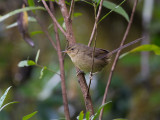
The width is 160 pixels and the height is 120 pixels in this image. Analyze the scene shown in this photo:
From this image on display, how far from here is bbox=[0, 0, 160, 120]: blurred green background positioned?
11.5 ft

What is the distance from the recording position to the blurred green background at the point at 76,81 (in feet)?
11.5

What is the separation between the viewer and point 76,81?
388 cm

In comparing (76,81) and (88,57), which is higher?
(88,57)

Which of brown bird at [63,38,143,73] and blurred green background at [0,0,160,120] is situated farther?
blurred green background at [0,0,160,120]

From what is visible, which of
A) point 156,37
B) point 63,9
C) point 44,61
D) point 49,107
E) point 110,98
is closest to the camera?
point 63,9

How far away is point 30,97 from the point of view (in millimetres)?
3496

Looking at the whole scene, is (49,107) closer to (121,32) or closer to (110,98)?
(110,98)

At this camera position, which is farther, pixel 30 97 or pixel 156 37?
pixel 156 37

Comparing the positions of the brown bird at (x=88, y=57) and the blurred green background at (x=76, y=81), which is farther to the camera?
the blurred green background at (x=76, y=81)

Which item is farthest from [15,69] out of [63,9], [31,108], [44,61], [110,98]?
[63,9]

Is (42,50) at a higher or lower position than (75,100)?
higher

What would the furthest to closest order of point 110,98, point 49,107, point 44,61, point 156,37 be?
point 44,61, point 156,37, point 110,98, point 49,107

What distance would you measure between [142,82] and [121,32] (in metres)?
1.22

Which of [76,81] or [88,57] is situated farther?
[76,81]
